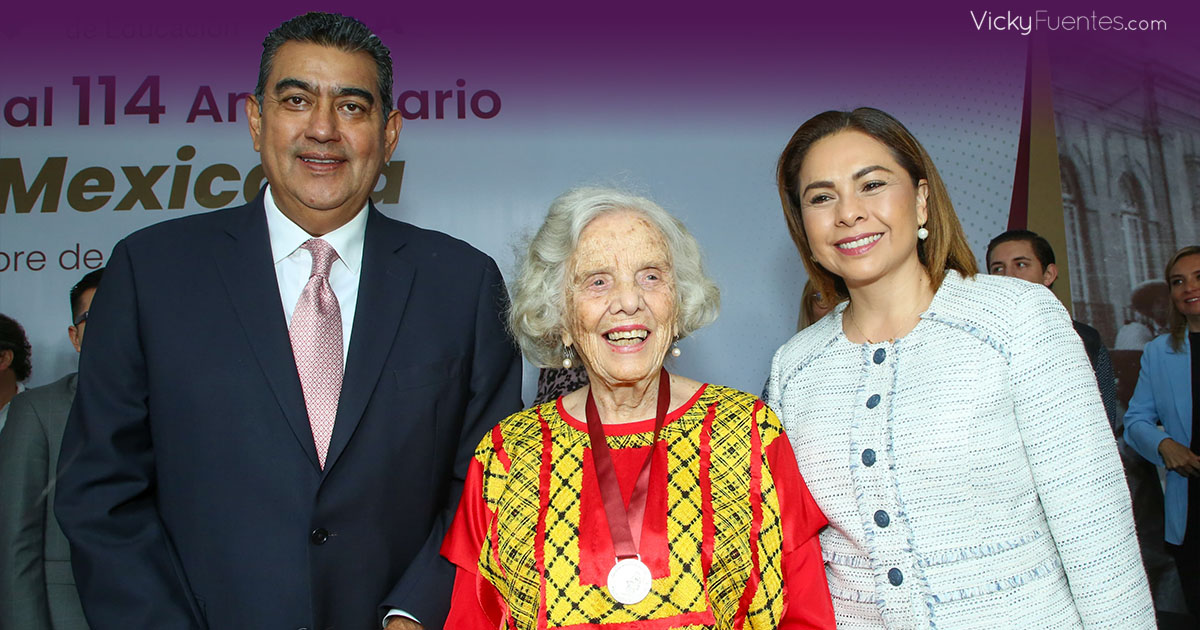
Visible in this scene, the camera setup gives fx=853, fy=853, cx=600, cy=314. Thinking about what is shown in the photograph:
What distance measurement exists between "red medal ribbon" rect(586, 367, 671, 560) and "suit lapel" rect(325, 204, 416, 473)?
1.77ft

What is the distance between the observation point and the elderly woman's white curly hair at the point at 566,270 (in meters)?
2.14

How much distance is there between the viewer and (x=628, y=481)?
1.96 metres

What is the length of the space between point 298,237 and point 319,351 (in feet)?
1.05

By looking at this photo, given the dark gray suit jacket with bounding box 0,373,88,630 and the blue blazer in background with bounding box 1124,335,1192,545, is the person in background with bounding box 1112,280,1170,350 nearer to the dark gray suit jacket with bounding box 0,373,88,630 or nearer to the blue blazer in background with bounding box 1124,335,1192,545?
the blue blazer in background with bounding box 1124,335,1192,545

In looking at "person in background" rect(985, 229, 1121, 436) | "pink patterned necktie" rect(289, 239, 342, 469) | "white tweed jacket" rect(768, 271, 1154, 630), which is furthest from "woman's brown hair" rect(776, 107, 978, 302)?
"person in background" rect(985, 229, 1121, 436)

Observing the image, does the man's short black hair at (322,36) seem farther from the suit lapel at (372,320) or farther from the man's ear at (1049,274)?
the man's ear at (1049,274)

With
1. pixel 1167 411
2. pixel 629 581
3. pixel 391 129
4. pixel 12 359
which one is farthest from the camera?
pixel 1167 411

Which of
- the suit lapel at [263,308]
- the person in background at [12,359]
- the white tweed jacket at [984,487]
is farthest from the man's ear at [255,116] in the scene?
the person in background at [12,359]

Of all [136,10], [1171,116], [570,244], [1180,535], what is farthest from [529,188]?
[1180,535]

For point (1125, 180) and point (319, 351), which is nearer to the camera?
point (319, 351)

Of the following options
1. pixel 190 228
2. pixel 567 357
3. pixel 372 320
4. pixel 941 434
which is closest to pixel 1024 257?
pixel 941 434

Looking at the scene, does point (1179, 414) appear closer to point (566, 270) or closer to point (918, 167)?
point (918, 167)

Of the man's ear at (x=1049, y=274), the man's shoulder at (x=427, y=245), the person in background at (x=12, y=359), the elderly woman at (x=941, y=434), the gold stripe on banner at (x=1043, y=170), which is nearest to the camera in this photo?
the elderly woman at (x=941, y=434)

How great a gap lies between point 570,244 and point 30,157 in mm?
4164
